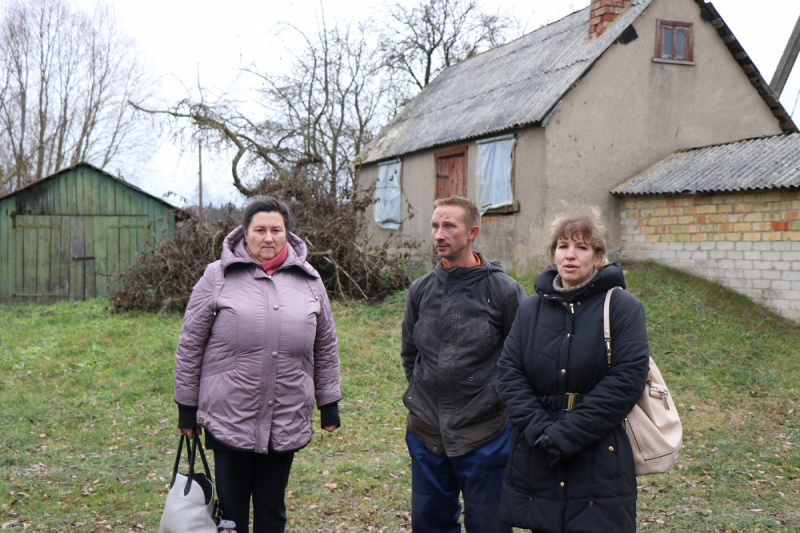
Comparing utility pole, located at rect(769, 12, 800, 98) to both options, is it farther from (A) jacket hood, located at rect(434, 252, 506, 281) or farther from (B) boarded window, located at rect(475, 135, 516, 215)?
(A) jacket hood, located at rect(434, 252, 506, 281)

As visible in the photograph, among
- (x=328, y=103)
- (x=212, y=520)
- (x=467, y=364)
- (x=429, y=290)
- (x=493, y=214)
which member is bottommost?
(x=212, y=520)

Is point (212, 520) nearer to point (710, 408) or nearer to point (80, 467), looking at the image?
point (80, 467)

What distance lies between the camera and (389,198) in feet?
A: 54.5

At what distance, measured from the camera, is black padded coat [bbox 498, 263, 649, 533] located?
7.99 ft

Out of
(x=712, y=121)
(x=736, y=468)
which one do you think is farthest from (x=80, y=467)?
(x=712, y=121)

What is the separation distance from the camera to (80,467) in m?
5.18

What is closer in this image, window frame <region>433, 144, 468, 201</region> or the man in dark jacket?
the man in dark jacket

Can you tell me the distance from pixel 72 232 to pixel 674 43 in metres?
13.5

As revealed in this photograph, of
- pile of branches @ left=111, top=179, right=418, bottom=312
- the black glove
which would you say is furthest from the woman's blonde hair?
pile of branches @ left=111, top=179, right=418, bottom=312

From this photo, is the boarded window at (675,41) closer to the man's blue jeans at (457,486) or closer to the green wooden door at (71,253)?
the man's blue jeans at (457,486)

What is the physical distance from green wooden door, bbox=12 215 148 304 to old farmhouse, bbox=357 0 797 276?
7.71 m

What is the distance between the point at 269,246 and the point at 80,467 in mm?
3238

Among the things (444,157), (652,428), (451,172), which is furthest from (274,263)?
(444,157)

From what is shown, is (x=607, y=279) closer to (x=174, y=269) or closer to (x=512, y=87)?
(x=174, y=269)
